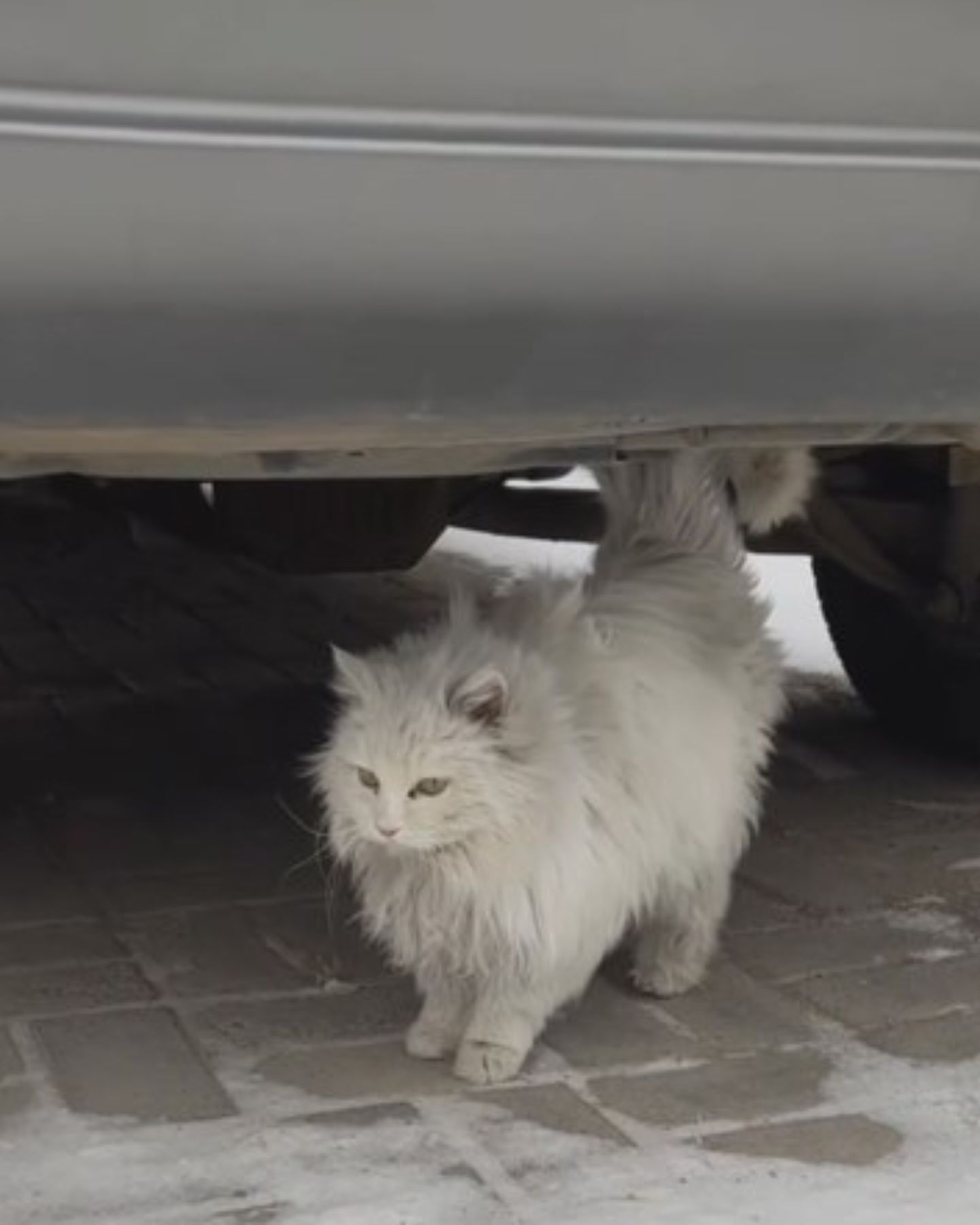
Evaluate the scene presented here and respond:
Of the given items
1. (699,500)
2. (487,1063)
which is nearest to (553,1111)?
(487,1063)

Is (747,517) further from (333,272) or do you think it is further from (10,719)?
(10,719)

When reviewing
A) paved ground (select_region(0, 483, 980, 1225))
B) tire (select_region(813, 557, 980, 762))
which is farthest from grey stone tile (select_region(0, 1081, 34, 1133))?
tire (select_region(813, 557, 980, 762))

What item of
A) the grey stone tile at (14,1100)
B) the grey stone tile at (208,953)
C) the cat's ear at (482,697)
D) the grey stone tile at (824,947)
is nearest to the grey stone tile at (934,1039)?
the grey stone tile at (824,947)

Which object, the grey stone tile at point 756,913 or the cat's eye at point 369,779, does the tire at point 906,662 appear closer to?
the grey stone tile at point 756,913

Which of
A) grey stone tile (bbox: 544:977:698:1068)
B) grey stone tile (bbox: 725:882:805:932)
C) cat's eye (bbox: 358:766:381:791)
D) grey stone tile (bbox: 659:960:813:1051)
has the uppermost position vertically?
cat's eye (bbox: 358:766:381:791)

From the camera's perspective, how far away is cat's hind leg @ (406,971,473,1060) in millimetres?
2146

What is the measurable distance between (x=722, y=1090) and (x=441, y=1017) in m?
0.32

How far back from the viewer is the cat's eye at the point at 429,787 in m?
2.04

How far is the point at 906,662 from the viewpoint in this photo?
330cm

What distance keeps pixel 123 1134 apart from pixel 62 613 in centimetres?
268

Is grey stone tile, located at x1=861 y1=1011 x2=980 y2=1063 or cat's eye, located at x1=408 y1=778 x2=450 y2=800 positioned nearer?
cat's eye, located at x1=408 y1=778 x2=450 y2=800

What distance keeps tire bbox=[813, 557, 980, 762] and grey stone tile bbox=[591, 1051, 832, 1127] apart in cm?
118

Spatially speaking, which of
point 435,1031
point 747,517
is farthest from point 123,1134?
point 747,517

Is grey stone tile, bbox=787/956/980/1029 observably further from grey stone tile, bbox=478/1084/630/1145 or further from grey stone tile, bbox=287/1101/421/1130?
grey stone tile, bbox=287/1101/421/1130
